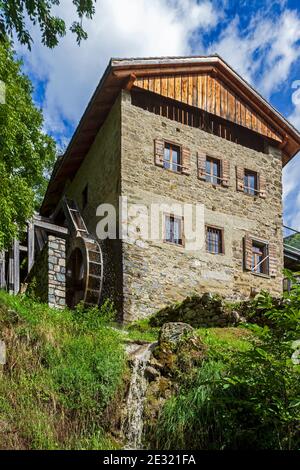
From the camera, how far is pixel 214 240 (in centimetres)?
1870

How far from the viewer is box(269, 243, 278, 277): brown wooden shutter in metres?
19.8

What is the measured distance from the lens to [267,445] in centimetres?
805

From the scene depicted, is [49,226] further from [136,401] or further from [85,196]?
[136,401]

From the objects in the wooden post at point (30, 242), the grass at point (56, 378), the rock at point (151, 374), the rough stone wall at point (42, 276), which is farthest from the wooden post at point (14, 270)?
the rock at point (151, 374)

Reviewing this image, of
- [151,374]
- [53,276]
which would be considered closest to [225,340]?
[151,374]

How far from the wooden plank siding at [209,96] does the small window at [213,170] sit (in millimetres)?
1548

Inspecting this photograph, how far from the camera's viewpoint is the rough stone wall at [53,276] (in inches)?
613

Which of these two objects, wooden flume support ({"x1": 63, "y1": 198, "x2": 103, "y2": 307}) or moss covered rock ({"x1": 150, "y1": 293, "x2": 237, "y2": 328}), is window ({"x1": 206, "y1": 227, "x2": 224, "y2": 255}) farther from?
wooden flume support ({"x1": 63, "y1": 198, "x2": 103, "y2": 307})

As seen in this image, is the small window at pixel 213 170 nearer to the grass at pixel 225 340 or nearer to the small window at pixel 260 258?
the small window at pixel 260 258

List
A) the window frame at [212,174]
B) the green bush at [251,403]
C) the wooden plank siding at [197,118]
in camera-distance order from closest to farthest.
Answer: the green bush at [251,403] < the wooden plank siding at [197,118] < the window frame at [212,174]

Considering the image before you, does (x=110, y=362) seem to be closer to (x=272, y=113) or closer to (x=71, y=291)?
(x=71, y=291)

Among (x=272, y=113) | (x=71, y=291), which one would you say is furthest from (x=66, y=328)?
(x=272, y=113)

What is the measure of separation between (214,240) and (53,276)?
5.50m
